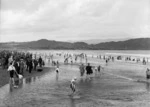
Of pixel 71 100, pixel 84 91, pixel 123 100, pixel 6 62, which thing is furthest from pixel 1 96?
pixel 6 62

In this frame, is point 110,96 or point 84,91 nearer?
point 110,96

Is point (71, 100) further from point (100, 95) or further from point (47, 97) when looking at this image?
point (100, 95)

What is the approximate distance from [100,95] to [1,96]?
292 inches

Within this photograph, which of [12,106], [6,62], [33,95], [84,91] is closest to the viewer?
[12,106]

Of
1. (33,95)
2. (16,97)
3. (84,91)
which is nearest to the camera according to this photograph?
(16,97)

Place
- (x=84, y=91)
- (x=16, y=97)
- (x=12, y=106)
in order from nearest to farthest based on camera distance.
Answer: (x=12, y=106) → (x=16, y=97) → (x=84, y=91)

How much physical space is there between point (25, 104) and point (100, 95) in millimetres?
6519

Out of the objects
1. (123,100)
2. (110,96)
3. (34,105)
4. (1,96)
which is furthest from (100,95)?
(1,96)

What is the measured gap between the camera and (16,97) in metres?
18.1

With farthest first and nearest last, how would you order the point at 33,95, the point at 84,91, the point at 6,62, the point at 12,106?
the point at 6,62
the point at 84,91
the point at 33,95
the point at 12,106

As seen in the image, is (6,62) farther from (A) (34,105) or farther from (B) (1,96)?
(A) (34,105)

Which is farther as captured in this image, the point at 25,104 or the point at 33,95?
the point at 33,95

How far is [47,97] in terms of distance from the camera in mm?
19031

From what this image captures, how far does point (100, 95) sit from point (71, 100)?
323 centimetres
